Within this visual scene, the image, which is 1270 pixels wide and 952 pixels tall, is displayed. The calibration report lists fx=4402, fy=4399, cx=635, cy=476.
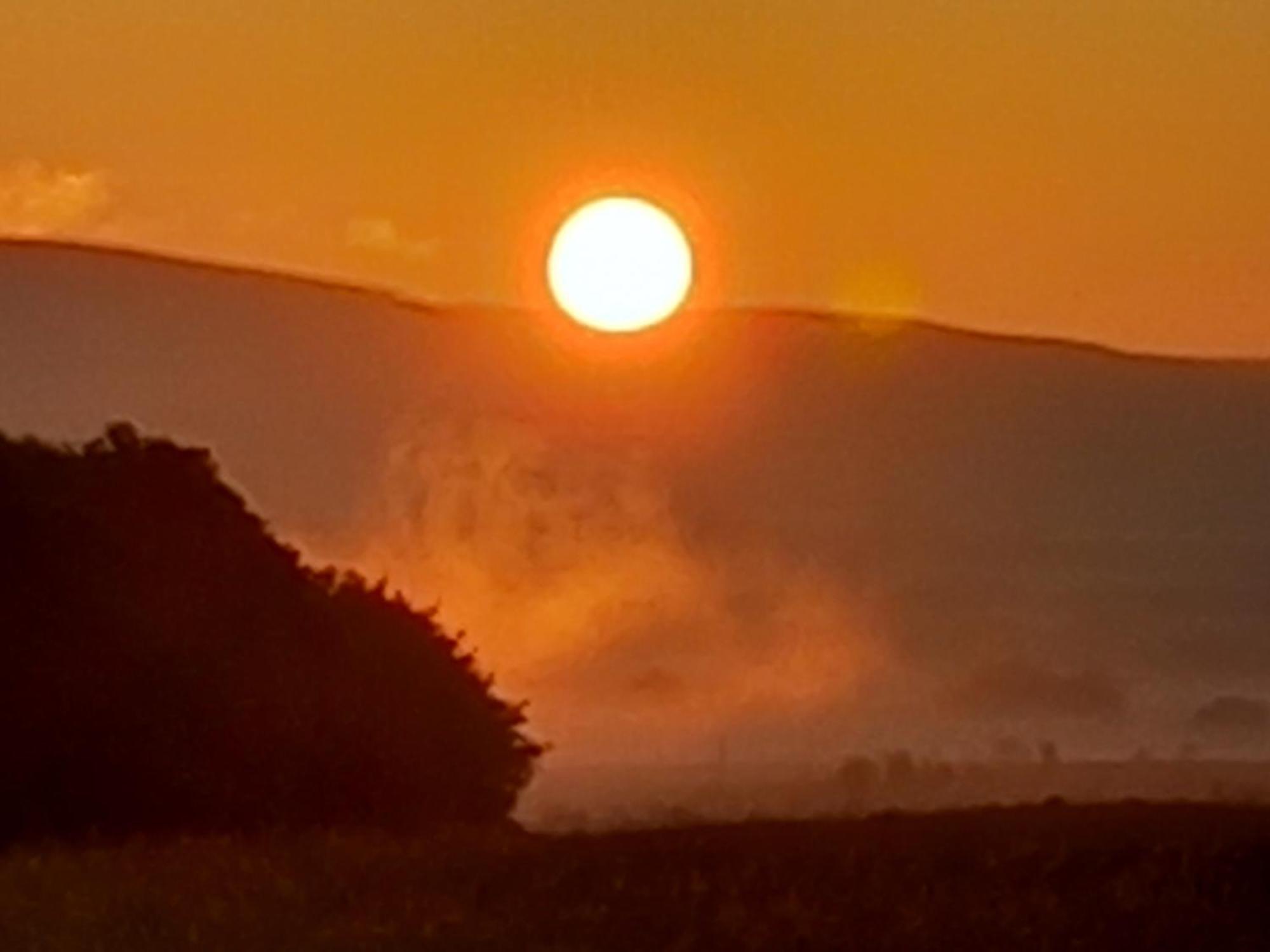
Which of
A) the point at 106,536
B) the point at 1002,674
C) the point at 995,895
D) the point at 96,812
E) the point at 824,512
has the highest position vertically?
the point at 824,512

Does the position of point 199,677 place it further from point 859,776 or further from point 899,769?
point 899,769

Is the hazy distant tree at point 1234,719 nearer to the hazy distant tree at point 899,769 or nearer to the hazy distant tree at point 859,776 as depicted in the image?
the hazy distant tree at point 899,769

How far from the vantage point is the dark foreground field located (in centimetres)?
2077

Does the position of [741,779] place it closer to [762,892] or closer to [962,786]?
[962,786]

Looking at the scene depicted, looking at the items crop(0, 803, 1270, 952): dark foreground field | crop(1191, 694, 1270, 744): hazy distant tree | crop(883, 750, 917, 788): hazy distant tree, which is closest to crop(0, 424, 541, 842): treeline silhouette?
crop(883, 750, 917, 788): hazy distant tree

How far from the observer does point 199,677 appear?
37906 millimetres

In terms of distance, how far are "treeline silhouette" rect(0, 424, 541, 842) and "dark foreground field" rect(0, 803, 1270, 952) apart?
30.9 ft

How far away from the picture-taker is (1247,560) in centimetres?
5766

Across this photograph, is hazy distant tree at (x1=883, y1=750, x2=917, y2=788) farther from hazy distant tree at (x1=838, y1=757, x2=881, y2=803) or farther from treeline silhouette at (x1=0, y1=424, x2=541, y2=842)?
treeline silhouette at (x1=0, y1=424, x2=541, y2=842)

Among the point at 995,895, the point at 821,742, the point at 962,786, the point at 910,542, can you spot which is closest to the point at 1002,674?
the point at 910,542

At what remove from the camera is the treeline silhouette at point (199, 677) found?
120 feet

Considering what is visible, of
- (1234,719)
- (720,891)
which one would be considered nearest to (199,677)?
(1234,719)

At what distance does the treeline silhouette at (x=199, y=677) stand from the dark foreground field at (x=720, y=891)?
941 centimetres

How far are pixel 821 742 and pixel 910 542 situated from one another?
1191cm
